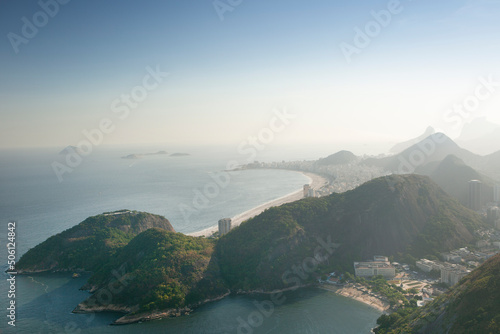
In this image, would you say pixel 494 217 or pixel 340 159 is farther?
pixel 340 159

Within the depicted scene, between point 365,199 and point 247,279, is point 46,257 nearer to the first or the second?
point 247,279

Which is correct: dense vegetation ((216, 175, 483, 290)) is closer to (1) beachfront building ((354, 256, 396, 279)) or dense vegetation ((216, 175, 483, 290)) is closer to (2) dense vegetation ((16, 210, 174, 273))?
(1) beachfront building ((354, 256, 396, 279))

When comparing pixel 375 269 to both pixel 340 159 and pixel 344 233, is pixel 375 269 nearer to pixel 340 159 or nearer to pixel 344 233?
pixel 344 233

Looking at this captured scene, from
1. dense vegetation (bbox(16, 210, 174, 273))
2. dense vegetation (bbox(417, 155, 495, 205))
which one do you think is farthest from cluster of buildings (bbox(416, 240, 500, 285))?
dense vegetation (bbox(16, 210, 174, 273))

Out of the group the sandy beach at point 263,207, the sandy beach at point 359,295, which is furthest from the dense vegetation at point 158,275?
the sandy beach at point 263,207

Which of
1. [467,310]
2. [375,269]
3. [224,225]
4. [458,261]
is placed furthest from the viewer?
[224,225]

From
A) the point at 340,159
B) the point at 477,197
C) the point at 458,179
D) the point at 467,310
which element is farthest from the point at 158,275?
the point at 340,159
